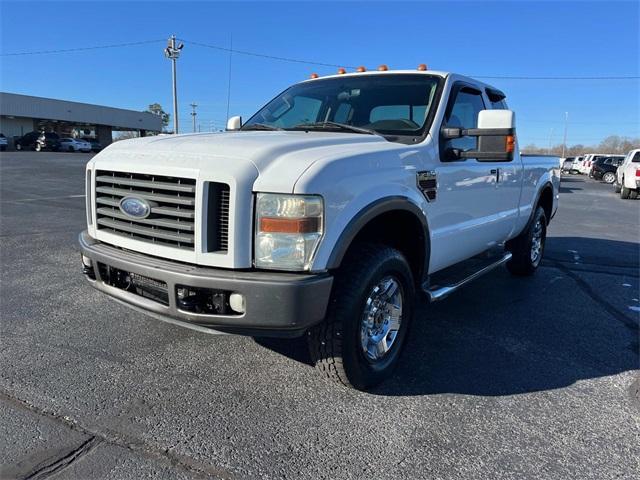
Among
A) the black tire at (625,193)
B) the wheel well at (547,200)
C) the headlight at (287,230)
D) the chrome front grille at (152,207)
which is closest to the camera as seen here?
the headlight at (287,230)

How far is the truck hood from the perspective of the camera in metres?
2.56

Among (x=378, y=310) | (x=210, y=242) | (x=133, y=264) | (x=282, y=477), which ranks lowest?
(x=282, y=477)

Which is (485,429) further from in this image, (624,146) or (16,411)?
(624,146)

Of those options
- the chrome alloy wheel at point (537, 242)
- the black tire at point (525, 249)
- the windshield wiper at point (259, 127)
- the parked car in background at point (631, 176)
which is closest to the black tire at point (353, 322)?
the windshield wiper at point (259, 127)

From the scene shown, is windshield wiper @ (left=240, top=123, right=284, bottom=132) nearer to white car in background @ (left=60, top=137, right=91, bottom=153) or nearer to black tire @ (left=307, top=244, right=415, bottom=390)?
black tire @ (left=307, top=244, right=415, bottom=390)

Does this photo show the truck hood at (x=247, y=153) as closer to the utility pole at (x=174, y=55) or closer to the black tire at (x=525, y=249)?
the black tire at (x=525, y=249)

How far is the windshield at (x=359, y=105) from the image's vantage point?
12.4 ft

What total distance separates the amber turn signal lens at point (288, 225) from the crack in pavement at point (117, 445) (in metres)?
1.15

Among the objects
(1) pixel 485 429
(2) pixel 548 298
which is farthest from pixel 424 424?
(2) pixel 548 298

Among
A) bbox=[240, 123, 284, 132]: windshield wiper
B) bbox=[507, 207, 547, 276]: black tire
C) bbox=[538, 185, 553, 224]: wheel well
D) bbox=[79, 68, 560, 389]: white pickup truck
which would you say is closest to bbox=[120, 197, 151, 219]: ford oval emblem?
bbox=[79, 68, 560, 389]: white pickup truck

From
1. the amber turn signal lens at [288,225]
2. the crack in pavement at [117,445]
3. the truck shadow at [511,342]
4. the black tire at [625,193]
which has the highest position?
the amber turn signal lens at [288,225]

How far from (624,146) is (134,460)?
102m

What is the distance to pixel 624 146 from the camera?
286 ft

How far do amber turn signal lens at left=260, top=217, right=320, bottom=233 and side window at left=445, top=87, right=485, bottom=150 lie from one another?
5.34 ft
